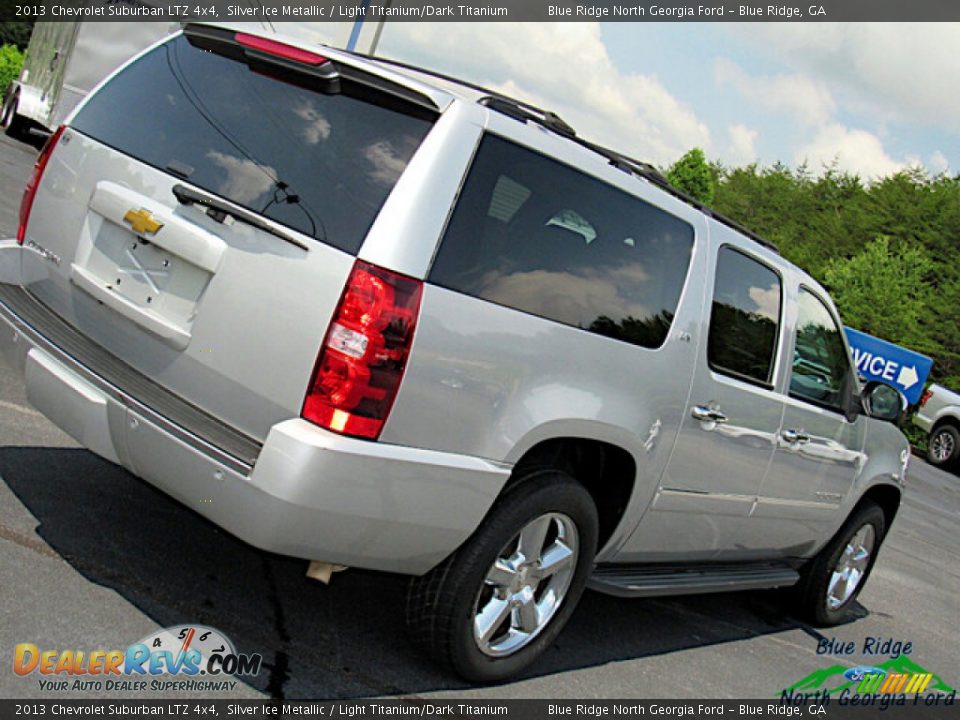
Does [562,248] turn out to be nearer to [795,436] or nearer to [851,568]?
[795,436]

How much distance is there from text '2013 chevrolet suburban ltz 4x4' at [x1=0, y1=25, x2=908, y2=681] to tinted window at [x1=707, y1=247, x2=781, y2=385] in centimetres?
3

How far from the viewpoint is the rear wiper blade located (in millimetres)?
3287

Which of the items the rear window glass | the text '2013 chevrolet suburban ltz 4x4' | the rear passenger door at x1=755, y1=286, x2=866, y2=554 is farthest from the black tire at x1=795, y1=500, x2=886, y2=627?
the rear window glass

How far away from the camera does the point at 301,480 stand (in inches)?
123

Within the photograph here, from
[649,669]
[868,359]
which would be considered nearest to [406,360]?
[649,669]

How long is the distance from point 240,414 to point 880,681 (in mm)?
3999

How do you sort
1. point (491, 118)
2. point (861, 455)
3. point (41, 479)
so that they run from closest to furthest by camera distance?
point (491, 118)
point (41, 479)
point (861, 455)

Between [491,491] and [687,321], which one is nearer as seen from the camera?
[491,491]

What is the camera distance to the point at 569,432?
3773mm

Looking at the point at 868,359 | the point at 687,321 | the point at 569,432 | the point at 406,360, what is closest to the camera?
the point at 406,360

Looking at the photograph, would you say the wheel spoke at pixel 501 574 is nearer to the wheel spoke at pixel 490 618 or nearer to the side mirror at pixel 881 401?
the wheel spoke at pixel 490 618

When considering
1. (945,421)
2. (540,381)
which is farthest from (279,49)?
(945,421)

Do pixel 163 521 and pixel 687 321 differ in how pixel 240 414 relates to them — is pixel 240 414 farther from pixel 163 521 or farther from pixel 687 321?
pixel 687 321

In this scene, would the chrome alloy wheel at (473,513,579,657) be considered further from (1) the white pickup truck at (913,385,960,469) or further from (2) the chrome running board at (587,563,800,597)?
(1) the white pickup truck at (913,385,960,469)
